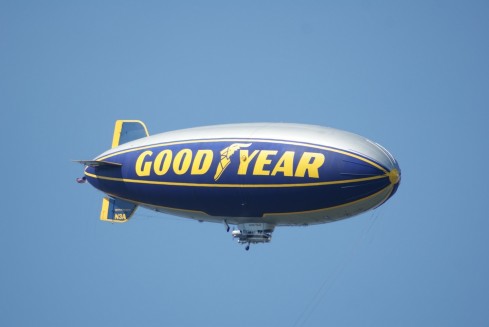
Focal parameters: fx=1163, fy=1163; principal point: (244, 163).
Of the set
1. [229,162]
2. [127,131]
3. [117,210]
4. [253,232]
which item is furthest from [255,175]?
[127,131]

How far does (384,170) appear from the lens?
27047mm

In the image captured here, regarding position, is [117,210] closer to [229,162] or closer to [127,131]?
[127,131]

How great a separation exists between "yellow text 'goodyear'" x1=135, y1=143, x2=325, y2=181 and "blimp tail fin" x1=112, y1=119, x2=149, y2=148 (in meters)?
2.48

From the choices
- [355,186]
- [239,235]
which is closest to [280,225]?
[239,235]

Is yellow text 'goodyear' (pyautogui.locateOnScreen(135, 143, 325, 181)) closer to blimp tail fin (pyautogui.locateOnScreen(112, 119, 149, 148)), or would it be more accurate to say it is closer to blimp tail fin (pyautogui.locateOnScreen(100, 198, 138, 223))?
blimp tail fin (pyautogui.locateOnScreen(100, 198, 138, 223))

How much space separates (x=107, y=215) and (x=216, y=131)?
453 cm

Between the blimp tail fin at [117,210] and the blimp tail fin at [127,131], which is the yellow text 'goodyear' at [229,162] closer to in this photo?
the blimp tail fin at [117,210]

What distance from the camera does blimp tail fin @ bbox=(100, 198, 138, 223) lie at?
31.4 m

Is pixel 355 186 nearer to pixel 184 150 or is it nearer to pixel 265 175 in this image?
pixel 265 175

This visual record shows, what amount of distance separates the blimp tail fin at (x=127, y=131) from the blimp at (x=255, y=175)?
5.13 feet

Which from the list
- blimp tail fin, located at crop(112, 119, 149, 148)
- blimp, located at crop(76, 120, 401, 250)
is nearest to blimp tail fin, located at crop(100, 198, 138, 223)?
blimp, located at crop(76, 120, 401, 250)

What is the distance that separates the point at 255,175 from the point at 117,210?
17.7 feet

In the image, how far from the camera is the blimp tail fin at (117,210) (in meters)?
31.4

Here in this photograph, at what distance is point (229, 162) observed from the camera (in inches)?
1117
